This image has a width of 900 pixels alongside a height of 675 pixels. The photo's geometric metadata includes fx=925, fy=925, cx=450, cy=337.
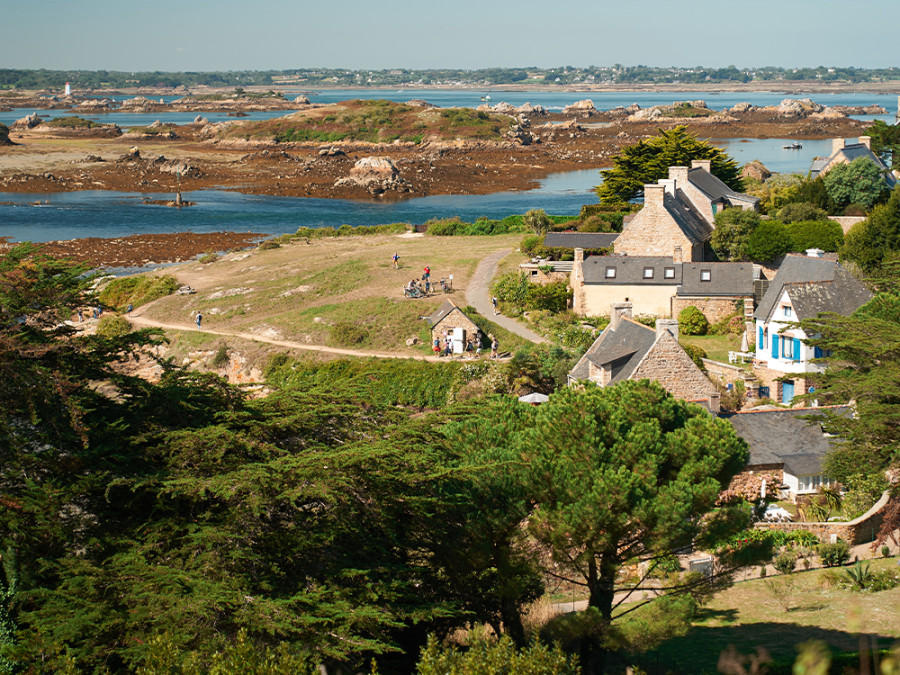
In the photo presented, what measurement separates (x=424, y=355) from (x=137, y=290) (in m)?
24.2

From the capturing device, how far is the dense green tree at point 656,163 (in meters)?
63.8

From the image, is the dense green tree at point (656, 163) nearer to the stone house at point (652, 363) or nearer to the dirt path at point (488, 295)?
the dirt path at point (488, 295)

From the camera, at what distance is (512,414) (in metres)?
18.9

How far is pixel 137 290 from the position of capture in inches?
2269

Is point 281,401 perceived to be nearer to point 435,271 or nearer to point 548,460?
point 548,460

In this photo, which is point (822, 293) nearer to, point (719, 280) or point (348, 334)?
point (719, 280)

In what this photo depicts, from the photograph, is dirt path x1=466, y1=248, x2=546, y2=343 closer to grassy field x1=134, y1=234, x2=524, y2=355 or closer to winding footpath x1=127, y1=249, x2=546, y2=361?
winding footpath x1=127, y1=249, x2=546, y2=361

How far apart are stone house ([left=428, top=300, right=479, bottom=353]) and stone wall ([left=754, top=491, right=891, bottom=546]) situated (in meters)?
20.4

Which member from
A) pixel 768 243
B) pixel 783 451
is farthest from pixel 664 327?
pixel 768 243

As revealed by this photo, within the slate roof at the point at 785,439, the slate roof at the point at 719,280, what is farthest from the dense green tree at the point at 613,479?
the slate roof at the point at 719,280

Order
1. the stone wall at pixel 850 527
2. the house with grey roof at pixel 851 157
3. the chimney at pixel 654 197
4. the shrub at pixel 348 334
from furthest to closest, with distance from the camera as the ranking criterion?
the house with grey roof at pixel 851 157 → the chimney at pixel 654 197 → the shrub at pixel 348 334 → the stone wall at pixel 850 527

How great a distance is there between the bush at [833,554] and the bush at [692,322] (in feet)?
68.0

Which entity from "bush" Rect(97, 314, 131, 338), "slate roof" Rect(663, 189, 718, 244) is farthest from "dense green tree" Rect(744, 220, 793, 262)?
"bush" Rect(97, 314, 131, 338)

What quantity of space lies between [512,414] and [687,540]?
14.4 feet
